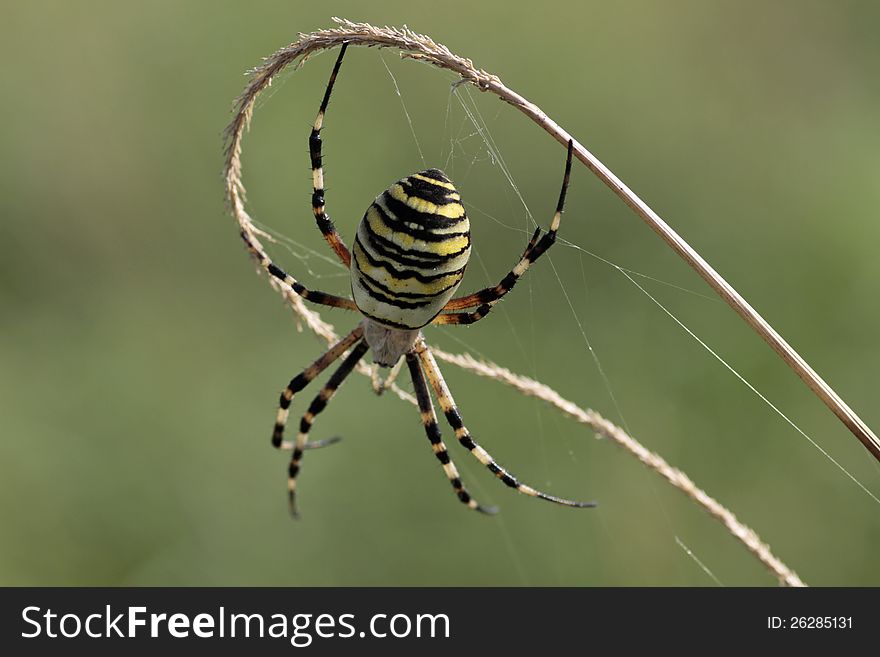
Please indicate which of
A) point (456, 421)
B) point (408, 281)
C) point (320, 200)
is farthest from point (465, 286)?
point (408, 281)

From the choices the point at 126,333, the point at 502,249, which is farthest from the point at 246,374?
the point at 502,249

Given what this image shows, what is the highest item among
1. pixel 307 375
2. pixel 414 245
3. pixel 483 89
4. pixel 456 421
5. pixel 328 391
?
pixel 307 375

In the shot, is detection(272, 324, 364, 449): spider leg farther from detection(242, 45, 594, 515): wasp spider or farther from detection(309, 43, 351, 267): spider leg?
detection(309, 43, 351, 267): spider leg

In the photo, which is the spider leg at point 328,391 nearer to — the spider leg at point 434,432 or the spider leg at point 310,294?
the spider leg at point 434,432

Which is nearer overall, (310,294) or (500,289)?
(500,289)

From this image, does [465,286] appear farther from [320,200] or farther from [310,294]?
[320,200]

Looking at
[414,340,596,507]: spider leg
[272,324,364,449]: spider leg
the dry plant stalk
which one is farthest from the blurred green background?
the dry plant stalk

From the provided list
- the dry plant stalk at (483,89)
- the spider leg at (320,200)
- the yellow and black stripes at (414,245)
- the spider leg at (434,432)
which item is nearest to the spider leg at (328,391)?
the spider leg at (434,432)

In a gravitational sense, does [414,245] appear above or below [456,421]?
below
